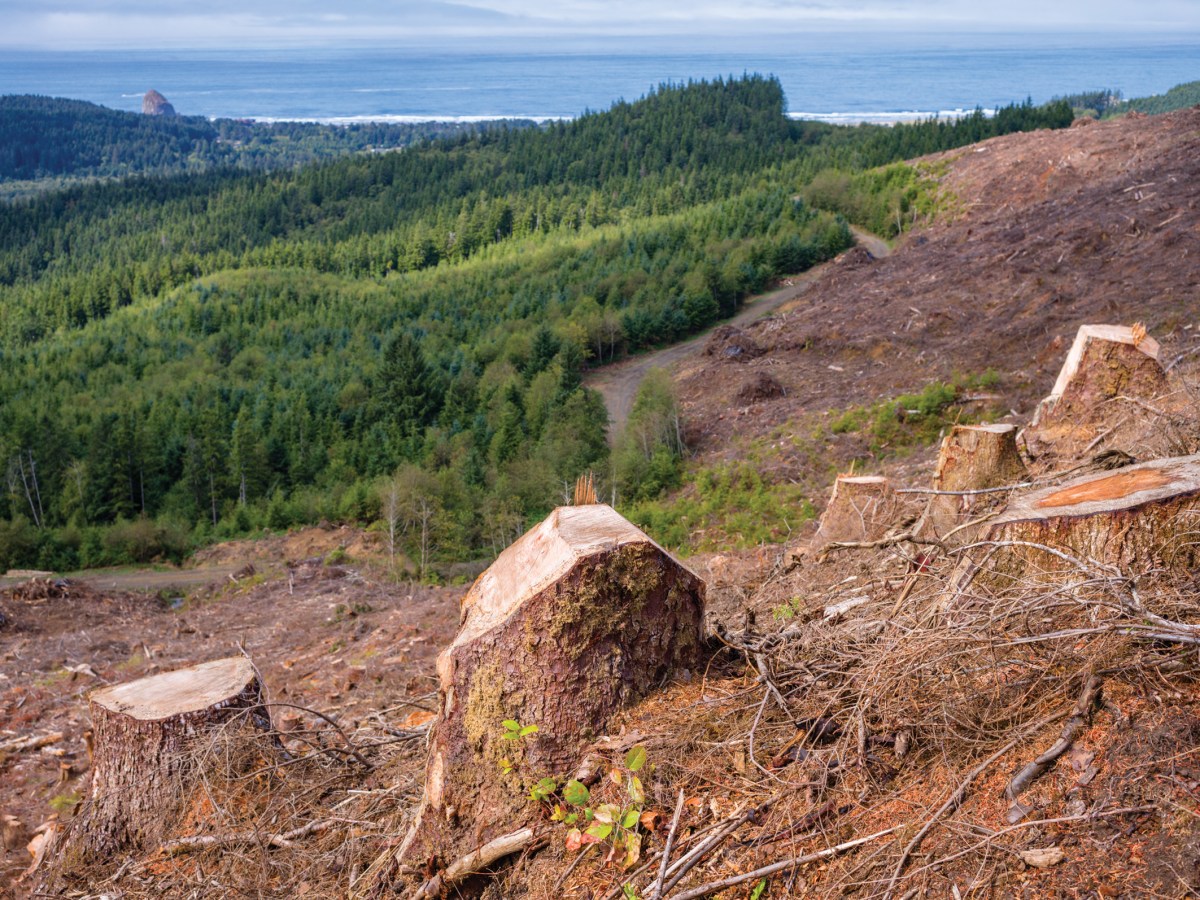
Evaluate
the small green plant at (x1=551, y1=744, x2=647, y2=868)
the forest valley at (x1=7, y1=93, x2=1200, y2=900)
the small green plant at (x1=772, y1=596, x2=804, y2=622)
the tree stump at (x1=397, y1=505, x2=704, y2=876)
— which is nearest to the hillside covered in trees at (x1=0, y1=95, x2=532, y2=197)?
the forest valley at (x1=7, y1=93, x2=1200, y2=900)

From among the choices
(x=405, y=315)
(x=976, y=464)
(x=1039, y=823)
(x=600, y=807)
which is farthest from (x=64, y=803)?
(x=405, y=315)

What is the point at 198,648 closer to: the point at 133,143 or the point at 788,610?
the point at 788,610

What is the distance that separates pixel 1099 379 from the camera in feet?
25.4

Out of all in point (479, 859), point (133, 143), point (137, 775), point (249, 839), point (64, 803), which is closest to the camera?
point (479, 859)

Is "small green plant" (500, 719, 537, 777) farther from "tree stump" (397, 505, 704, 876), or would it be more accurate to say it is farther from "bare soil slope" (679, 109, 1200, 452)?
"bare soil slope" (679, 109, 1200, 452)

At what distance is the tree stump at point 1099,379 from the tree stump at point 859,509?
4.54 feet

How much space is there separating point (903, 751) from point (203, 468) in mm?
34707

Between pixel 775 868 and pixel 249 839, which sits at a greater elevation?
→ pixel 775 868

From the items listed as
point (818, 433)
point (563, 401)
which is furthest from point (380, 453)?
point (818, 433)

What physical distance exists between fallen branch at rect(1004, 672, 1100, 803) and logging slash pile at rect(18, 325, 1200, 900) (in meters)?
0.01

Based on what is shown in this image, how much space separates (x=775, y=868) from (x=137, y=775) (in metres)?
2.90

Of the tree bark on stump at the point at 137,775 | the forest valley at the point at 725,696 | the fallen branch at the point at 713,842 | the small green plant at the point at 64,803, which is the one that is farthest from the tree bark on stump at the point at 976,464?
the small green plant at the point at 64,803

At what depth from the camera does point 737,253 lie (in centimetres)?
4384

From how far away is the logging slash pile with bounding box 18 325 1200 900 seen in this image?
250 cm
